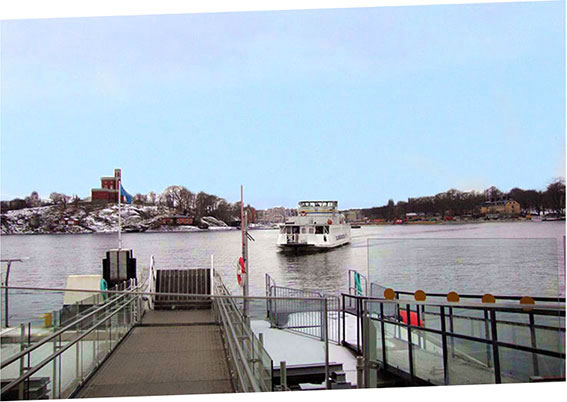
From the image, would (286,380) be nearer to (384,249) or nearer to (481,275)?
(384,249)

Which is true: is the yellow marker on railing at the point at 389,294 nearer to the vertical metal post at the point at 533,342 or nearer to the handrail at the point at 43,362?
the vertical metal post at the point at 533,342

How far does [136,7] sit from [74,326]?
2960 mm

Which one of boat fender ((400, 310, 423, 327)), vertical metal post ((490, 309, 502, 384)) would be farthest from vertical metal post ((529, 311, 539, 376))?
boat fender ((400, 310, 423, 327))

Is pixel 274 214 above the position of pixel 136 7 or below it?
below

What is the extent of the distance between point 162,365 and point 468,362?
156 cm

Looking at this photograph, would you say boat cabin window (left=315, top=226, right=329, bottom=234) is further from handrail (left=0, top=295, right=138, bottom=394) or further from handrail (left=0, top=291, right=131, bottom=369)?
handrail (left=0, top=295, right=138, bottom=394)

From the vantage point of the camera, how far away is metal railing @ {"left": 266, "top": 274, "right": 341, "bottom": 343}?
277cm

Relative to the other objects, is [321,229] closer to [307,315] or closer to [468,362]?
[307,315]

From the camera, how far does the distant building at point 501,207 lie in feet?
53.4

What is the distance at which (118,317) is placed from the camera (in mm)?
2947

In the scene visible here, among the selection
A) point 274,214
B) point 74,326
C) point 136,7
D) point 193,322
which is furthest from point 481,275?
point 274,214

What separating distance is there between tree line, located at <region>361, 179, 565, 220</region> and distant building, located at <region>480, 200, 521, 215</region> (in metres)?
0.16

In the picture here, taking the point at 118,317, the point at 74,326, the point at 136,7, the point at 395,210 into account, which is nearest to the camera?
the point at 74,326

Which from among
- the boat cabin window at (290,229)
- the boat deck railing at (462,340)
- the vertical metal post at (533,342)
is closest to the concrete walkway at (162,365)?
the boat deck railing at (462,340)
